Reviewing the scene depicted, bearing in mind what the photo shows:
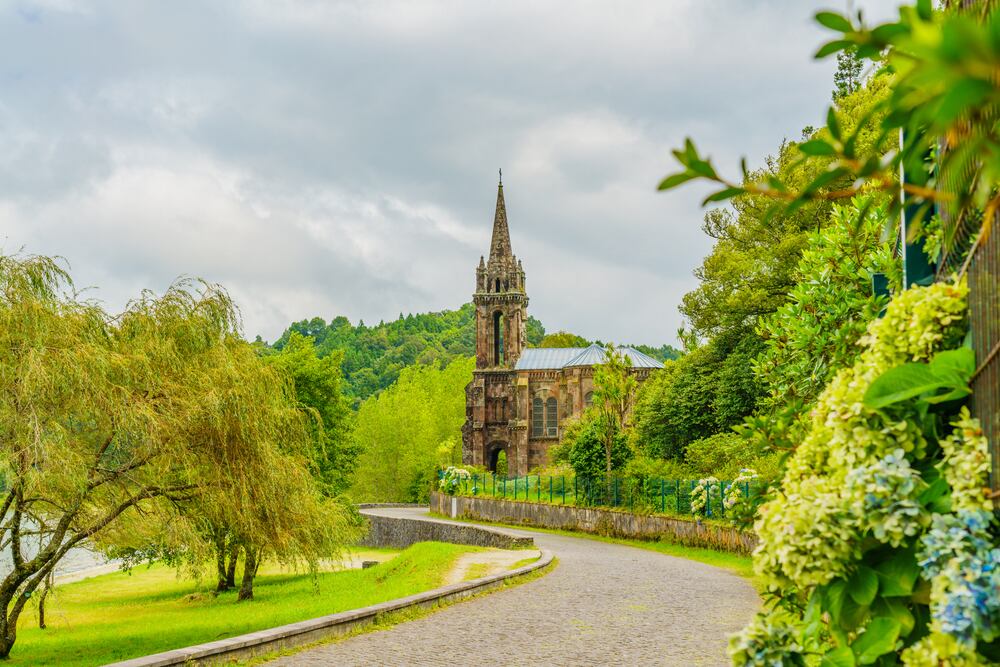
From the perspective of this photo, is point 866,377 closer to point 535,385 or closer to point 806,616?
point 806,616

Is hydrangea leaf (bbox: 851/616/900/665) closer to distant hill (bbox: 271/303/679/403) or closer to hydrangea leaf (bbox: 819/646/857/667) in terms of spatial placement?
hydrangea leaf (bbox: 819/646/857/667)

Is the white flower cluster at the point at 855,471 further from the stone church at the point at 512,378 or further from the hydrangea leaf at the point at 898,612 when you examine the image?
the stone church at the point at 512,378

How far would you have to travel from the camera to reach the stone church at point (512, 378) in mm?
70700

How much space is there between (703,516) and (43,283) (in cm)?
1785

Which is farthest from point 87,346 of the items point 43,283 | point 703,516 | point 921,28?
point 703,516

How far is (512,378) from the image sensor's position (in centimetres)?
7306

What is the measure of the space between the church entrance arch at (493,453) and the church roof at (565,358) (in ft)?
19.3

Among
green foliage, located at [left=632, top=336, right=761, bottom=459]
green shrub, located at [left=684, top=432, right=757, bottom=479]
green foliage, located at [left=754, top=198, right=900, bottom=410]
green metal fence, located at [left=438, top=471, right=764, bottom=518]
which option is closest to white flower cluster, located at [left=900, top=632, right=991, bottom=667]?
green foliage, located at [left=754, top=198, right=900, bottom=410]

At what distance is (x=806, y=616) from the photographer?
4.54 m

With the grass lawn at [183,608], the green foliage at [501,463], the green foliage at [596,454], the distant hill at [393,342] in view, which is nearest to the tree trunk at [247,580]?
the grass lawn at [183,608]

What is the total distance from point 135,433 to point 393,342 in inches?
5922

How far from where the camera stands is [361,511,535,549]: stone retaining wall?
27.0 meters

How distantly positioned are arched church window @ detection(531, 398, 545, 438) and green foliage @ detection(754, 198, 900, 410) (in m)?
57.4

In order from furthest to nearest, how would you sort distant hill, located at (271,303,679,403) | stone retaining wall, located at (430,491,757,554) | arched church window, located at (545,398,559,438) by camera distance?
distant hill, located at (271,303,679,403) → arched church window, located at (545,398,559,438) → stone retaining wall, located at (430,491,757,554)
